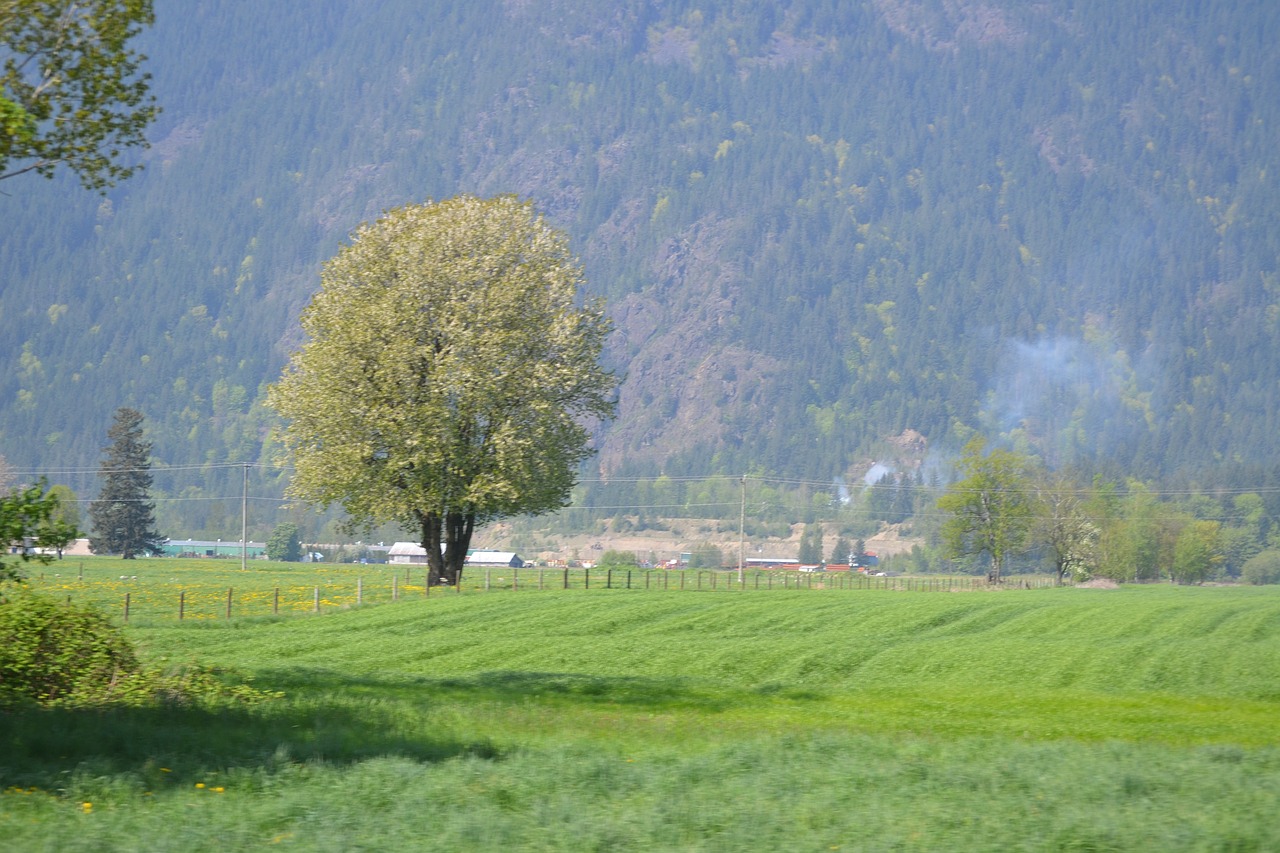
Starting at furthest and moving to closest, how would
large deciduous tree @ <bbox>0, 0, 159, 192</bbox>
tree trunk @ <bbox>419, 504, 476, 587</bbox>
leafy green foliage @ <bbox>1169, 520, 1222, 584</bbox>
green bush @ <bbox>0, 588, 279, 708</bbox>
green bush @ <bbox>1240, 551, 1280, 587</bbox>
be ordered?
green bush @ <bbox>1240, 551, 1280, 587</bbox> → leafy green foliage @ <bbox>1169, 520, 1222, 584</bbox> → tree trunk @ <bbox>419, 504, 476, 587</bbox> → large deciduous tree @ <bbox>0, 0, 159, 192</bbox> → green bush @ <bbox>0, 588, 279, 708</bbox>

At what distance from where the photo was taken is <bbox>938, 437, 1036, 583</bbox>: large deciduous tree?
5404 inches

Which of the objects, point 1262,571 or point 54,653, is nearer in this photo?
point 54,653

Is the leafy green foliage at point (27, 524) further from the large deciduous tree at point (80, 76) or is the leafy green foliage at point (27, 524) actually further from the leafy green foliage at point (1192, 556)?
the leafy green foliage at point (1192, 556)

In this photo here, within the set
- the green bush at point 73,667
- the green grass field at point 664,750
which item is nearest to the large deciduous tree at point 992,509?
the green grass field at point 664,750

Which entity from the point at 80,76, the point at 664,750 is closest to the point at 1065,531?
the point at 664,750

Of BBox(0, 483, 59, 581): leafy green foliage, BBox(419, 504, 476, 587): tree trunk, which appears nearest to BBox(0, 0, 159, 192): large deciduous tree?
BBox(0, 483, 59, 581): leafy green foliage

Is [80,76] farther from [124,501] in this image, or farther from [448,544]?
[124,501]

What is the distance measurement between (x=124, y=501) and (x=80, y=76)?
4637 inches

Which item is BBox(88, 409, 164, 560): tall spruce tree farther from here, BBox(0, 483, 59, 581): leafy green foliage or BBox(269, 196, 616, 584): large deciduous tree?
BBox(0, 483, 59, 581): leafy green foliage

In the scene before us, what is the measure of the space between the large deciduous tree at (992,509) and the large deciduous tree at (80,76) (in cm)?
12124

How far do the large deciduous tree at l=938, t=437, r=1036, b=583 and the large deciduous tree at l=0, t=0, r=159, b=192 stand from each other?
121 metres

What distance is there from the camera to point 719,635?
146 feet

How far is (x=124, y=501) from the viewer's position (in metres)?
133

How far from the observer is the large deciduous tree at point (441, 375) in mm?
53188
